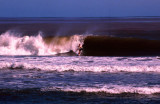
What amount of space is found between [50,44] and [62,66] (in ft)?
30.2

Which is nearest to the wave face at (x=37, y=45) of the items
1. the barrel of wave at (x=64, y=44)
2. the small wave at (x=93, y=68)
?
the barrel of wave at (x=64, y=44)

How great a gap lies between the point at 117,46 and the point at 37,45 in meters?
5.63

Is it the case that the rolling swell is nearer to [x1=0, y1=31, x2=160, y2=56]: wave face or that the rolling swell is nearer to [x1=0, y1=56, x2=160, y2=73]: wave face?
[x1=0, y1=31, x2=160, y2=56]: wave face

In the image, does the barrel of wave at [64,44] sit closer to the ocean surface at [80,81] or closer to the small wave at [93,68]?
the ocean surface at [80,81]

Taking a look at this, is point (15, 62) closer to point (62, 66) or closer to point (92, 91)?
point (62, 66)

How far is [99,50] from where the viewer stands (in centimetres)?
2191

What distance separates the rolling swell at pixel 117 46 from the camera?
20.7 metres

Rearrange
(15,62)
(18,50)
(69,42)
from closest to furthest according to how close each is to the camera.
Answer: (15,62) → (18,50) → (69,42)

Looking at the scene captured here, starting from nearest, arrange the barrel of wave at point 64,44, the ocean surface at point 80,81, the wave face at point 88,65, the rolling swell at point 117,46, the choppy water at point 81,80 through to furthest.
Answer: the ocean surface at point 80,81 < the choppy water at point 81,80 < the wave face at point 88,65 < the rolling swell at point 117,46 < the barrel of wave at point 64,44

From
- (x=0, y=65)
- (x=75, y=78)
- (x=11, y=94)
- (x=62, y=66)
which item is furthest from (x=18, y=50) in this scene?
(x=11, y=94)

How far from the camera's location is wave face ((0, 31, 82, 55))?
20906 millimetres

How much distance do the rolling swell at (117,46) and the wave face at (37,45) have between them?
3.36 ft

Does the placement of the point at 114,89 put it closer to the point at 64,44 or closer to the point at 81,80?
the point at 81,80

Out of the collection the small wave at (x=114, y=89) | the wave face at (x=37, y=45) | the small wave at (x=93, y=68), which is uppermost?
the wave face at (x=37, y=45)
